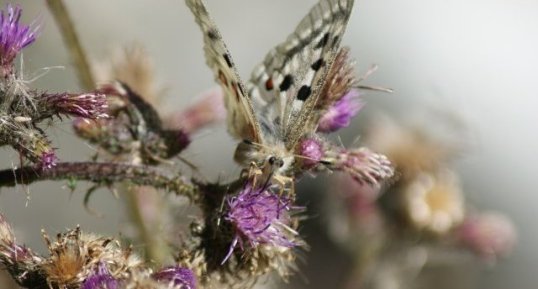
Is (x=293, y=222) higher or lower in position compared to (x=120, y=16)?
lower

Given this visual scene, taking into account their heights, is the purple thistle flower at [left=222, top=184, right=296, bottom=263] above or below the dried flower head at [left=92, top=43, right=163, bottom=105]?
below

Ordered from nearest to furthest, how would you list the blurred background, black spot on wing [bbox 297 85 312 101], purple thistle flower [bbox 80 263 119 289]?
1. purple thistle flower [bbox 80 263 119 289]
2. black spot on wing [bbox 297 85 312 101]
3. the blurred background

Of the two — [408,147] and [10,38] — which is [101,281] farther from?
[408,147]

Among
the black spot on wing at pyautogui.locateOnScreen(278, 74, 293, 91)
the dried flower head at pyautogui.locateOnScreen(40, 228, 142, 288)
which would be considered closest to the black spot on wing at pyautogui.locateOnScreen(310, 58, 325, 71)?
the black spot on wing at pyautogui.locateOnScreen(278, 74, 293, 91)

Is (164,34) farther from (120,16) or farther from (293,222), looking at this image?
(293,222)

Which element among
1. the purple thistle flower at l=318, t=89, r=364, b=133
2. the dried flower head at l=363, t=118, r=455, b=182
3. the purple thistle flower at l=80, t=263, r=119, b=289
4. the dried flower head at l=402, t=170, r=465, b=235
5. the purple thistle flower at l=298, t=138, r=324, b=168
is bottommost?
the dried flower head at l=402, t=170, r=465, b=235

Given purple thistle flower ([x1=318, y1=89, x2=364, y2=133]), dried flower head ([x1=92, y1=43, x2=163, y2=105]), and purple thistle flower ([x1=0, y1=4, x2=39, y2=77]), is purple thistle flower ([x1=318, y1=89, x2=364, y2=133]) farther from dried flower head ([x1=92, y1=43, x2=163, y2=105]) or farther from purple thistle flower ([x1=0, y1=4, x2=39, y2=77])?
dried flower head ([x1=92, y1=43, x2=163, y2=105])

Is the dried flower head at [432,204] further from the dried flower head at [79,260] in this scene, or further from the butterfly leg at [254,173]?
the dried flower head at [79,260]

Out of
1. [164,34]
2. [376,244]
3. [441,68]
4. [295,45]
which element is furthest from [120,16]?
[295,45]
